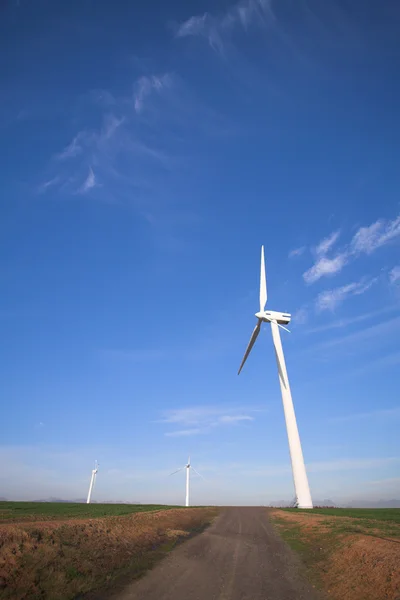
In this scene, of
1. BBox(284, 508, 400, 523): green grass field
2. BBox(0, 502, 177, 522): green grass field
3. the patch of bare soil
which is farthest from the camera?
BBox(284, 508, 400, 523): green grass field

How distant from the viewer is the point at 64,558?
55.4 ft

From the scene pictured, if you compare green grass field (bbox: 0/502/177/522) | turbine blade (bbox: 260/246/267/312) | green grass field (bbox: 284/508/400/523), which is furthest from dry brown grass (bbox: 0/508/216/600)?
turbine blade (bbox: 260/246/267/312)

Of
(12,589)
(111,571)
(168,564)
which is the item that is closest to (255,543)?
(168,564)

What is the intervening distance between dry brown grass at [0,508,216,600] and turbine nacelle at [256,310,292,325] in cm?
4754

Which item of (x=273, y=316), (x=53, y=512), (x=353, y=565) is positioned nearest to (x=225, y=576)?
(x=353, y=565)

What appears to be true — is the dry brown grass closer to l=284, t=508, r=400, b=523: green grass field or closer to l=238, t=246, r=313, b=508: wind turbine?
l=284, t=508, r=400, b=523: green grass field

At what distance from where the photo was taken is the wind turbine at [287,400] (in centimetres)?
5481

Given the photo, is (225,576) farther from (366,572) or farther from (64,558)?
(64,558)

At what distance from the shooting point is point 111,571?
56.2 ft

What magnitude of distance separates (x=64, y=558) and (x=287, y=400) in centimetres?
4794

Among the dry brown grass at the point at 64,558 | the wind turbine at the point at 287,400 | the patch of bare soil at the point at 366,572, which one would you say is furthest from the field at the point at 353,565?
the wind turbine at the point at 287,400

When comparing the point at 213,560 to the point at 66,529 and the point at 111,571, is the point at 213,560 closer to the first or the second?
the point at 111,571

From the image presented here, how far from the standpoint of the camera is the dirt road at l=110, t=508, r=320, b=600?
14.2 meters

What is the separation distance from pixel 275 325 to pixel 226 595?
54.6m
